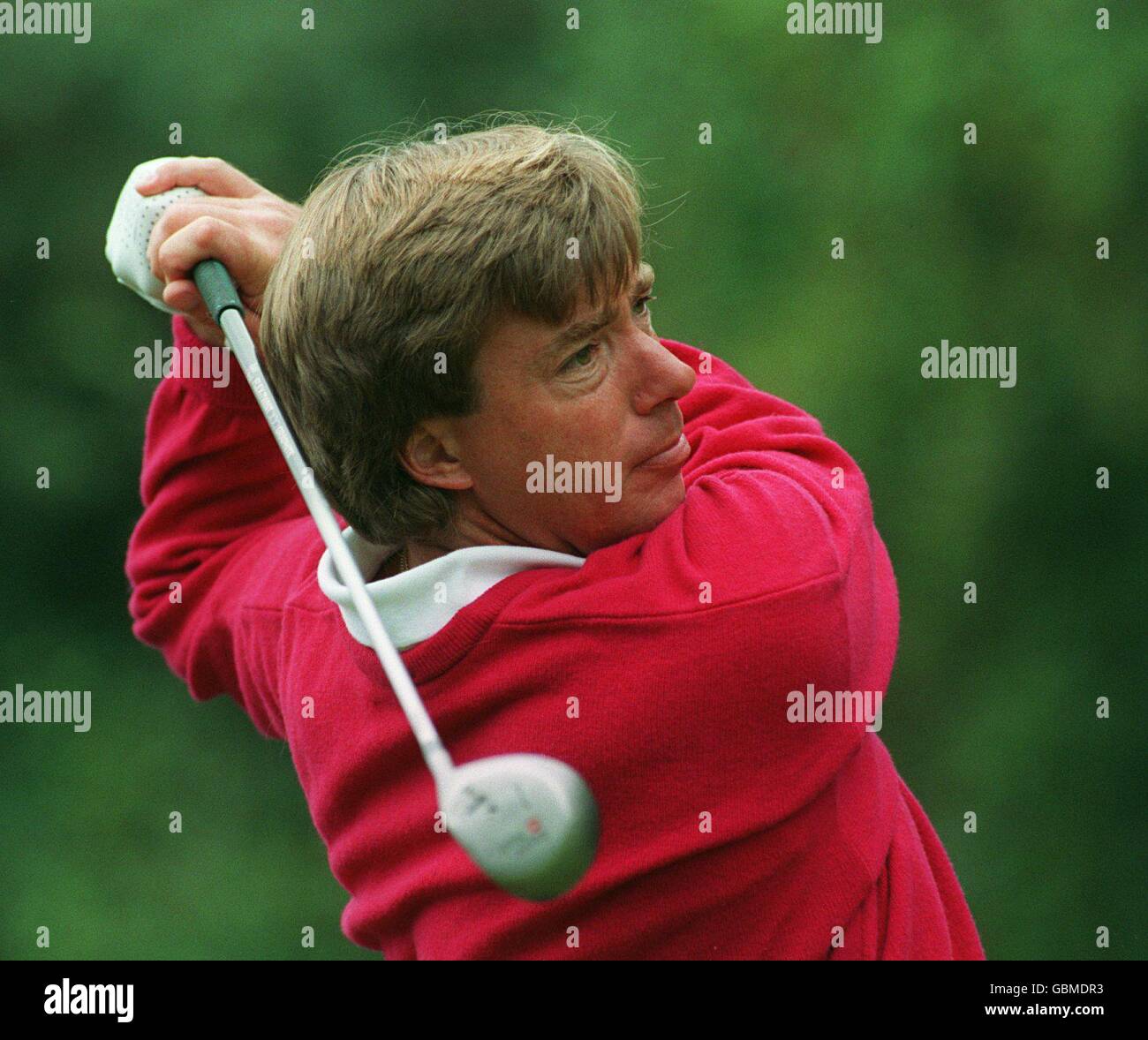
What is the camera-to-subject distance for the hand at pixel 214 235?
1.40 metres

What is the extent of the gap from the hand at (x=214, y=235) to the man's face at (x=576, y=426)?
30 centimetres

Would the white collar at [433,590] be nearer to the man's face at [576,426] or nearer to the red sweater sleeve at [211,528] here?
the man's face at [576,426]

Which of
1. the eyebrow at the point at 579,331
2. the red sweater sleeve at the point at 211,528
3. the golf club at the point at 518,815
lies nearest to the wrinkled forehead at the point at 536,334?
the eyebrow at the point at 579,331

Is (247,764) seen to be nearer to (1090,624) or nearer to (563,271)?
(1090,624)

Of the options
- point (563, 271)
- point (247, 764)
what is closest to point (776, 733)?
point (563, 271)

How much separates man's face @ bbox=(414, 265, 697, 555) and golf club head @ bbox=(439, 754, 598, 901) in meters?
0.26

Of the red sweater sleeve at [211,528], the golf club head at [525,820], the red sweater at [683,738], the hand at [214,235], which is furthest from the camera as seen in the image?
the red sweater sleeve at [211,528]

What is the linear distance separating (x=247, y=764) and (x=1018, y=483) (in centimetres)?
181

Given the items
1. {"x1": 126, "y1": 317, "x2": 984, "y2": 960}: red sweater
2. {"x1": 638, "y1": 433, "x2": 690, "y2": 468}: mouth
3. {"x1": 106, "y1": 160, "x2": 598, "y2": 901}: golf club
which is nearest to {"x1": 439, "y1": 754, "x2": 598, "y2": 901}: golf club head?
{"x1": 106, "y1": 160, "x2": 598, "y2": 901}: golf club

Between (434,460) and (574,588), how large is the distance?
0.15m

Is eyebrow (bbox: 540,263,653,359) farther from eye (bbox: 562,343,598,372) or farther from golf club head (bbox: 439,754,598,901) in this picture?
golf club head (bbox: 439,754,598,901)

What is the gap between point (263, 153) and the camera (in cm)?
358

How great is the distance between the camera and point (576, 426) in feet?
3.91

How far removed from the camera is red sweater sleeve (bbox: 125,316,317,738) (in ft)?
4.95
